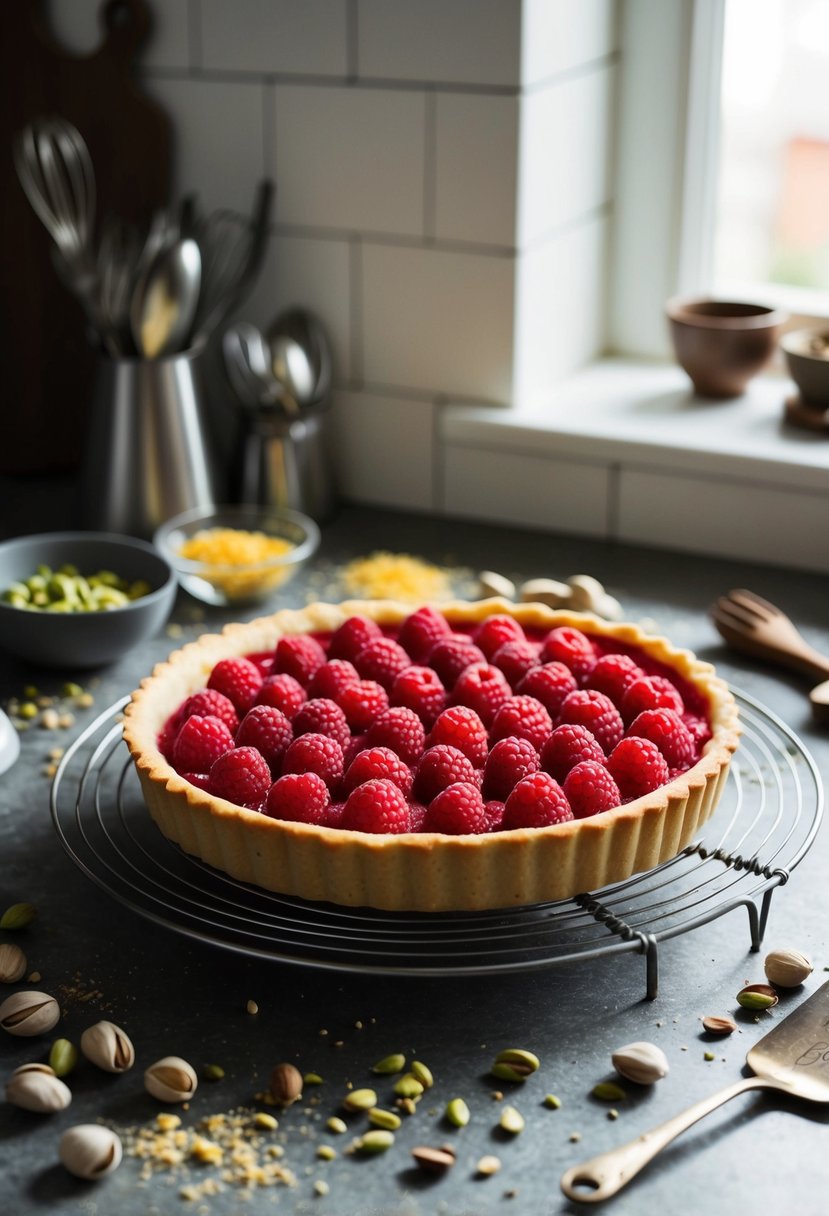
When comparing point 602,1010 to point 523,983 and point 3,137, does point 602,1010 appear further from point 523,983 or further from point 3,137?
point 3,137

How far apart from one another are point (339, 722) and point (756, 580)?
28.1 inches

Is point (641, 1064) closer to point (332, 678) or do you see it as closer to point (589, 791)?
point (589, 791)

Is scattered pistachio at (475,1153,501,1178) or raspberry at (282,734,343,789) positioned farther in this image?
raspberry at (282,734,343,789)

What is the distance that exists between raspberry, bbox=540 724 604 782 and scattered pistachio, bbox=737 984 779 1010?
0.20 meters

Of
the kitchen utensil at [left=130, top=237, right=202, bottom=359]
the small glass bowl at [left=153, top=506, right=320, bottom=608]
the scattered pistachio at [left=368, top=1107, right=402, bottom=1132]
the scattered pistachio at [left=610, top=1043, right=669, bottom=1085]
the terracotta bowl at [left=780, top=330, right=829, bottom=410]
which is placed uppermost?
the kitchen utensil at [left=130, top=237, right=202, bottom=359]

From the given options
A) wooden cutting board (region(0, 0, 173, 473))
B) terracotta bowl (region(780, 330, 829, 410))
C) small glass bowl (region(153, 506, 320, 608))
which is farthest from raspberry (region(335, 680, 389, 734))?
wooden cutting board (region(0, 0, 173, 473))

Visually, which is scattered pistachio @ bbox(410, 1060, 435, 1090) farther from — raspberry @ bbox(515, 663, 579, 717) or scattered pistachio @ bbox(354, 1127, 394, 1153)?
raspberry @ bbox(515, 663, 579, 717)

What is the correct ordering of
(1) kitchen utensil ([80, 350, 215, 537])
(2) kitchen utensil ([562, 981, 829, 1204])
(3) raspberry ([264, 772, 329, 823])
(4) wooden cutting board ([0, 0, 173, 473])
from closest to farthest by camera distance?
(2) kitchen utensil ([562, 981, 829, 1204])
(3) raspberry ([264, 772, 329, 823])
(1) kitchen utensil ([80, 350, 215, 537])
(4) wooden cutting board ([0, 0, 173, 473])

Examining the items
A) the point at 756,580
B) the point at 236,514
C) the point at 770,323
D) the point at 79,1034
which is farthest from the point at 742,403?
the point at 79,1034

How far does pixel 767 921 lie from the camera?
1.10 m

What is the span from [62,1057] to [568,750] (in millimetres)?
425

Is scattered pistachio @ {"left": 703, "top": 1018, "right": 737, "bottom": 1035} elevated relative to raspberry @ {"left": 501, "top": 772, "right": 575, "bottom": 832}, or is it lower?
lower

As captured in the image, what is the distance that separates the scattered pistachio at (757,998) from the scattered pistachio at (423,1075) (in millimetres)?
228

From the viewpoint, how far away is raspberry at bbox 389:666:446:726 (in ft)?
3.93
